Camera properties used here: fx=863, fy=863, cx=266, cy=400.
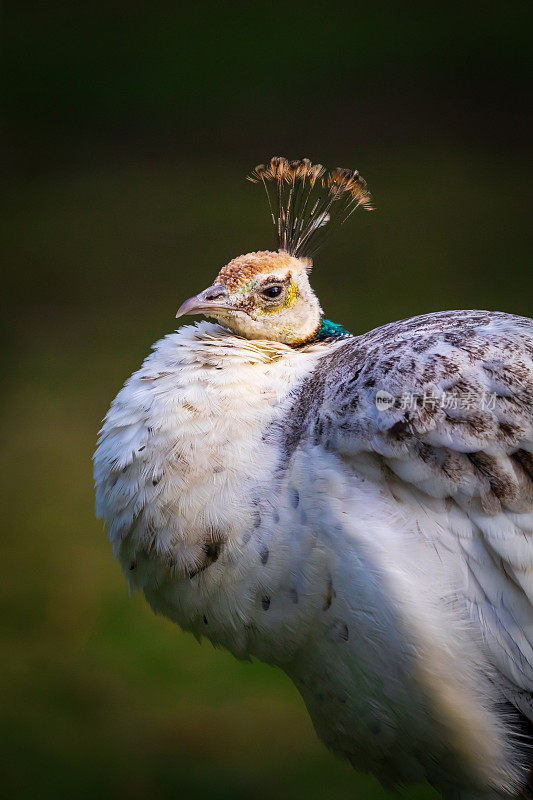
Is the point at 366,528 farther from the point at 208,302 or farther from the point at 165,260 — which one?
the point at 165,260

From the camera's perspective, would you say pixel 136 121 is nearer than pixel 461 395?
No

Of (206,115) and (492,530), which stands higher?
(206,115)

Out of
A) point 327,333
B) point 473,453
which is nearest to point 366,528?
point 473,453

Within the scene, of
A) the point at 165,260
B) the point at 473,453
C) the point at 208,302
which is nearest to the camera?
the point at 473,453

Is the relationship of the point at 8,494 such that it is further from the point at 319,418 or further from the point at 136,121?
the point at 136,121

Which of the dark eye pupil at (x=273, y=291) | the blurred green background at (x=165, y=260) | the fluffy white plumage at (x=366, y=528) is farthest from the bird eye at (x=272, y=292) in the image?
the blurred green background at (x=165, y=260)

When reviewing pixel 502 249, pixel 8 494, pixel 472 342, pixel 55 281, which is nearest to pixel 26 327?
pixel 55 281
